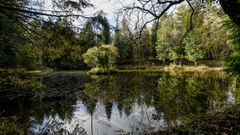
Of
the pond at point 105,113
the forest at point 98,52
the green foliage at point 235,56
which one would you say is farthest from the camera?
the green foliage at point 235,56

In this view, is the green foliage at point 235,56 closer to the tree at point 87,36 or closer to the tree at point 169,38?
the tree at point 169,38

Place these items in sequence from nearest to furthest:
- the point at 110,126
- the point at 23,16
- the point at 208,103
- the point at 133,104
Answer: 1. the point at 23,16
2. the point at 110,126
3. the point at 208,103
4. the point at 133,104

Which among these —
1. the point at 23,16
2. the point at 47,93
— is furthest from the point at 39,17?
the point at 47,93

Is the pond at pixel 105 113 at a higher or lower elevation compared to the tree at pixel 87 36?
lower

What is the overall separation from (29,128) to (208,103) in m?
8.97

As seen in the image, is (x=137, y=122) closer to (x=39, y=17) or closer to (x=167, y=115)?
(x=167, y=115)

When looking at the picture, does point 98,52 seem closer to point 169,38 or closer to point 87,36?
point 87,36

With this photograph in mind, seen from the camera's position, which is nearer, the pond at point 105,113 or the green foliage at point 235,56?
the pond at point 105,113

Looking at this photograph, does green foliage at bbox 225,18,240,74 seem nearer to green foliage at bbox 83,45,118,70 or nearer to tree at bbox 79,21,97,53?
tree at bbox 79,21,97,53

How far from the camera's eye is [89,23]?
6.51m

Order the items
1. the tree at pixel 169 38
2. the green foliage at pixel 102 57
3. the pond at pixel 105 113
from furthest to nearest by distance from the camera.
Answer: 1. the green foliage at pixel 102 57
2. the pond at pixel 105 113
3. the tree at pixel 169 38

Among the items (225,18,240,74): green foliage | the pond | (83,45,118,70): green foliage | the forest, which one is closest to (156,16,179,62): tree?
the forest

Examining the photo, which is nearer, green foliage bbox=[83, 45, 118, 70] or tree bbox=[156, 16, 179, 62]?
tree bbox=[156, 16, 179, 62]

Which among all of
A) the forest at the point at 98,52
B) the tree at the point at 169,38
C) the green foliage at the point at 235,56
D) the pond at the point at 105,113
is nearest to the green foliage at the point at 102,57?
the tree at the point at 169,38
